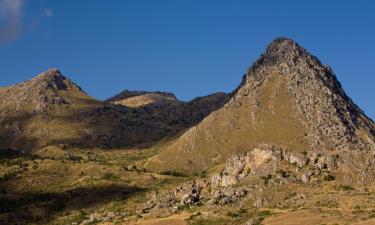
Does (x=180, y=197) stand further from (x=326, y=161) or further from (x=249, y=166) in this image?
(x=326, y=161)

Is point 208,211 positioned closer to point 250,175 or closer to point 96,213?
point 250,175

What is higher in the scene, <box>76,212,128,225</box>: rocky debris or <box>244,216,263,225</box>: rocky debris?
<box>76,212,128,225</box>: rocky debris

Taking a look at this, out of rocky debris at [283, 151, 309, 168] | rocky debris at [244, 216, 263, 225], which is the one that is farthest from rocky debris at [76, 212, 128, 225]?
rocky debris at [244, 216, 263, 225]

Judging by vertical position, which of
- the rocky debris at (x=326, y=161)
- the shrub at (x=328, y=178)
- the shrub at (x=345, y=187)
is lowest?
the shrub at (x=345, y=187)

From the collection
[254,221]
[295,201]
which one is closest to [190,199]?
[295,201]

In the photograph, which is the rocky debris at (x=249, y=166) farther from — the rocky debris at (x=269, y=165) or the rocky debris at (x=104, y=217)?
the rocky debris at (x=104, y=217)

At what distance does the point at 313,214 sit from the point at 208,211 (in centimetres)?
3031

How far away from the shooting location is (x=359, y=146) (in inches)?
7293

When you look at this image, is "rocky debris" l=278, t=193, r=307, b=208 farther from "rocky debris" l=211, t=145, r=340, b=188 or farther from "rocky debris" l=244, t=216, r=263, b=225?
"rocky debris" l=244, t=216, r=263, b=225

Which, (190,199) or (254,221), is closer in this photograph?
(254,221)

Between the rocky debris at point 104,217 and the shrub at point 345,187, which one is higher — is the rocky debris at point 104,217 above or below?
below

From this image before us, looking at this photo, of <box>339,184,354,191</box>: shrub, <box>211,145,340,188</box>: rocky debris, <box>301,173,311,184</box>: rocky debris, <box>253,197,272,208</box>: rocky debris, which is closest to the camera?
<box>339,184,354,191</box>: shrub

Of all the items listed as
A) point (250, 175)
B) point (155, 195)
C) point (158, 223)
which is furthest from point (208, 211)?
point (155, 195)

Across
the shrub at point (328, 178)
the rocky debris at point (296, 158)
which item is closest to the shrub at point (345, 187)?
the shrub at point (328, 178)
